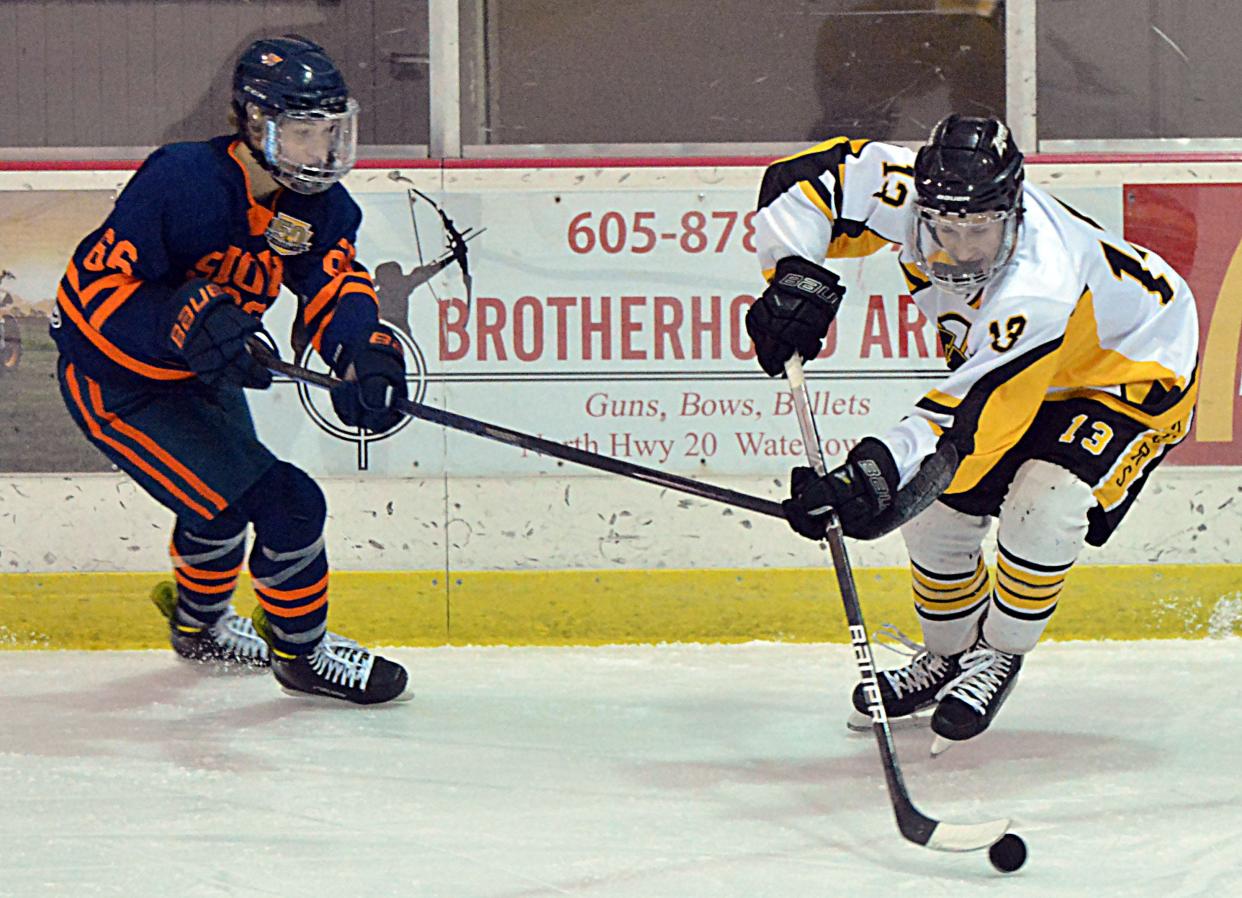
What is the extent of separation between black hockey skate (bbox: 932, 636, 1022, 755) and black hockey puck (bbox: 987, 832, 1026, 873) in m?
0.46

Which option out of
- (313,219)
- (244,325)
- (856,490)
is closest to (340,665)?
(244,325)

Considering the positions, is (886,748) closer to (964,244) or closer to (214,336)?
(964,244)

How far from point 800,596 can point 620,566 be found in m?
0.39

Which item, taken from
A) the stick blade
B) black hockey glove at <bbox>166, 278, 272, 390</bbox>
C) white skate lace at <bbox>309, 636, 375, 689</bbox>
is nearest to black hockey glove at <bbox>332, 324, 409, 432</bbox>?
black hockey glove at <bbox>166, 278, 272, 390</bbox>

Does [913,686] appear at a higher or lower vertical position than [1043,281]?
lower

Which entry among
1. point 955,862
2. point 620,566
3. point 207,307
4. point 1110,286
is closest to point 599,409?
point 620,566

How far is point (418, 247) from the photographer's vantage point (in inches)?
129

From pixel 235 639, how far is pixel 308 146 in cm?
106

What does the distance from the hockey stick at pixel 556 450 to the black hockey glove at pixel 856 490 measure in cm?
12

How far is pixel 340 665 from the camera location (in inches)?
107

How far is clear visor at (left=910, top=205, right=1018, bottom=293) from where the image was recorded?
2021 millimetres

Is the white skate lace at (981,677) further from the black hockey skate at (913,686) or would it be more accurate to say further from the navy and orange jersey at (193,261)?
the navy and orange jersey at (193,261)

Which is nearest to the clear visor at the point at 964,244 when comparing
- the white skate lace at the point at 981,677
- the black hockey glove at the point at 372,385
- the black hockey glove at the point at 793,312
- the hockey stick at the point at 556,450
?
the black hockey glove at the point at 793,312

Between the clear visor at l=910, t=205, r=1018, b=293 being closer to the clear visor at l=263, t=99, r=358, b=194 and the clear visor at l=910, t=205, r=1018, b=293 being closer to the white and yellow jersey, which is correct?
the white and yellow jersey
